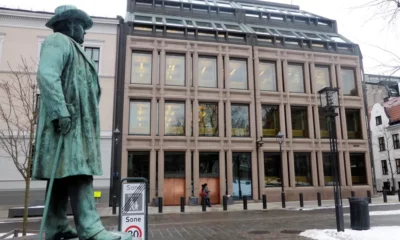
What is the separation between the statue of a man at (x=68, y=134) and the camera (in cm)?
333

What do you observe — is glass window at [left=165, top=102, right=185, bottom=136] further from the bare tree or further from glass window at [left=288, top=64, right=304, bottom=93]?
glass window at [left=288, top=64, right=304, bottom=93]

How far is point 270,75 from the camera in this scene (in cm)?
2858

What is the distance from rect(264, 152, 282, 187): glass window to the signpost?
66.3 feet

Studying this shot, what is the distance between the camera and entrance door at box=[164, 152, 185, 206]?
23.9m

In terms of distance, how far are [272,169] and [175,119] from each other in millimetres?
9124

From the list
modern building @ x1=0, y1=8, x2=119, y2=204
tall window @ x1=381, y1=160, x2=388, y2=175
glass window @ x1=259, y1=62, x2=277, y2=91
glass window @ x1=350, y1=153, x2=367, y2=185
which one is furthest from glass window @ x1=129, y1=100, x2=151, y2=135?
tall window @ x1=381, y1=160, x2=388, y2=175

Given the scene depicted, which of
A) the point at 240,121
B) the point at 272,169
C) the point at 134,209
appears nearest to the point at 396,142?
the point at 272,169

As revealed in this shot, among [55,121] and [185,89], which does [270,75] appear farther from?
[55,121]

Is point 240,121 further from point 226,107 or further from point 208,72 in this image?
point 208,72

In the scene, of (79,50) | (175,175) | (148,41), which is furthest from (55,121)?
(148,41)

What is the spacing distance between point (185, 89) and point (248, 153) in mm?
7401

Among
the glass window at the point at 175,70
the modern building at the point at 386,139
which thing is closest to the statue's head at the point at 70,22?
the glass window at the point at 175,70

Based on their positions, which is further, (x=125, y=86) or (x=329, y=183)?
(x=329, y=183)

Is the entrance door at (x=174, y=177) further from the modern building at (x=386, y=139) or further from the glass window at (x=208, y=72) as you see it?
the modern building at (x=386, y=139)
